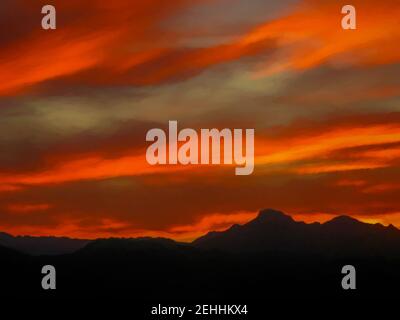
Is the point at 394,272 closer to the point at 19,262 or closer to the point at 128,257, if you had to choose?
the point at 128,257

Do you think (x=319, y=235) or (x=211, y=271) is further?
(x=319, y=235)

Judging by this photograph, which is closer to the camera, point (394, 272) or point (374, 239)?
point (394, 272)

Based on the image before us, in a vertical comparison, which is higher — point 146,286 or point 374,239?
point 374,239

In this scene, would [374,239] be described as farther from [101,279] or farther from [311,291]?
[101,279]

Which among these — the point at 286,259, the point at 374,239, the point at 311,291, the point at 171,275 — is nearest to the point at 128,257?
the point at 171,275

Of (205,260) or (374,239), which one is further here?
(374,239)
